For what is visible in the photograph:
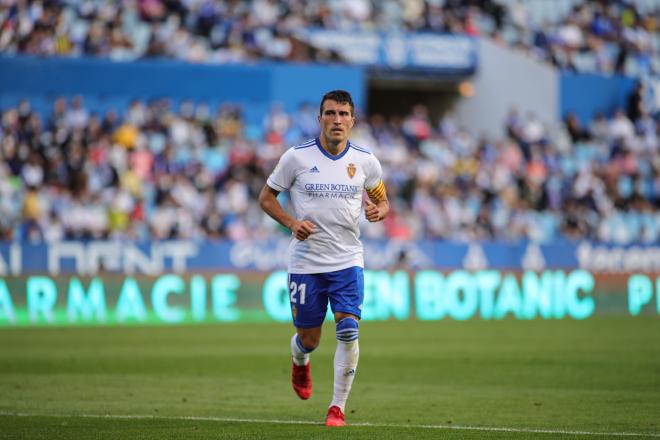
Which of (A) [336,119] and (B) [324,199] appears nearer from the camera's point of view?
(A) [336,119]

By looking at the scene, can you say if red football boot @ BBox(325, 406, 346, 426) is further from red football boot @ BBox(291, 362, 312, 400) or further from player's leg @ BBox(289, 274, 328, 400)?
red football boot @ BBox(291, 362, 312, 400)

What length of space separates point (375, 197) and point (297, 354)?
4.89 ft

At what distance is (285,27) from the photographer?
3456cm

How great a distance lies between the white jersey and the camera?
10164mm

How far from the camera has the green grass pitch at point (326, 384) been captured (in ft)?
32.6

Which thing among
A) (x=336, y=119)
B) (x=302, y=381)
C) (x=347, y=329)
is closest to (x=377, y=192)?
(x=336, y=119)

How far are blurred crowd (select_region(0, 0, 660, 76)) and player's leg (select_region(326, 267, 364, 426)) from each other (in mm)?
21607

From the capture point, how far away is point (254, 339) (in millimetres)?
21078

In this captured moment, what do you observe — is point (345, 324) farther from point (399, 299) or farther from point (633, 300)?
point (633, 300)

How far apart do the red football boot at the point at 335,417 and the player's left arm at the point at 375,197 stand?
1.52 meters

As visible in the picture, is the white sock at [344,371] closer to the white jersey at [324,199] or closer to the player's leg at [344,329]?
the player's leg at [344,329]

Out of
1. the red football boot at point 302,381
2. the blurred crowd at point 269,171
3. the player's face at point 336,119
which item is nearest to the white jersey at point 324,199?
the player's face at point 336,119

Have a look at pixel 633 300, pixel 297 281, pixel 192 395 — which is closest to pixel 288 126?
pixel 633 300

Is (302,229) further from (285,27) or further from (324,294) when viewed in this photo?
(285,27)
